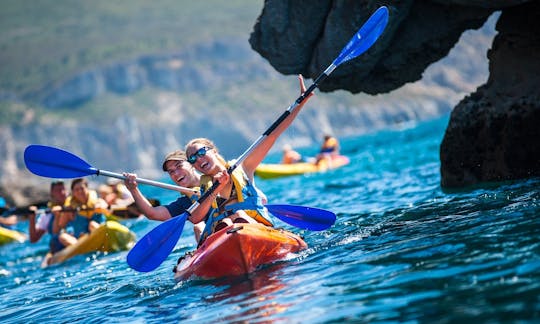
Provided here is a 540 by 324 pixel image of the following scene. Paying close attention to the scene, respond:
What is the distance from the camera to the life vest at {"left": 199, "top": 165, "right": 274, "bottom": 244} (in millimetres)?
7349

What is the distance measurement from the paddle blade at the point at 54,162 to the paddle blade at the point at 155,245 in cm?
124

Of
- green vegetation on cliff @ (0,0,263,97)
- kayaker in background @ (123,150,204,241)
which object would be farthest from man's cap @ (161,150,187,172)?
green vegetation on cliff @ (0,0,263,97)

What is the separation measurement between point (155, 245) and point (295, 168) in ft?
55.1

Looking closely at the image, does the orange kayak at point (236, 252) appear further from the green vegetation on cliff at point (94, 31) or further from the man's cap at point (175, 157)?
the green vegetation on cliff at point (94, 31)

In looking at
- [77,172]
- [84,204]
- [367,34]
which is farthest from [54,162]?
[84,204]

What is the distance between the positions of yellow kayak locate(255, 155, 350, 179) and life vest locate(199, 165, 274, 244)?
16.0 m

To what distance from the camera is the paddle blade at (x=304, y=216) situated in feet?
26.6

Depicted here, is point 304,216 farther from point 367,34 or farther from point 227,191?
point 367,34

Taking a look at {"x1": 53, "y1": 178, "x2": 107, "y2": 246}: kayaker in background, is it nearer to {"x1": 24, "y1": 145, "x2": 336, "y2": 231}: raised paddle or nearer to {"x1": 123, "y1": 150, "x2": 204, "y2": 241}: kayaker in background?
{"x1": 24, "y1": 145, "x2": 336, "y2": 231}: raised paddle

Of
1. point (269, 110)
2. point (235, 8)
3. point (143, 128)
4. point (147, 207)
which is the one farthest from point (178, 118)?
point (147, 207)

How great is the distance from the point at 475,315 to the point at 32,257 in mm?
11586

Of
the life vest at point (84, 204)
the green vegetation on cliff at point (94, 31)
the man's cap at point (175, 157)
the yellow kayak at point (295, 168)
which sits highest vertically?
the green vegetation on cliff at point (94, 31)

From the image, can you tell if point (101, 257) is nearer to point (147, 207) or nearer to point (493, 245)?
point (147, 207)

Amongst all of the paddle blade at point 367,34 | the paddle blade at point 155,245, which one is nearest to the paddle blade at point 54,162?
the paddle blade at point 155,245
